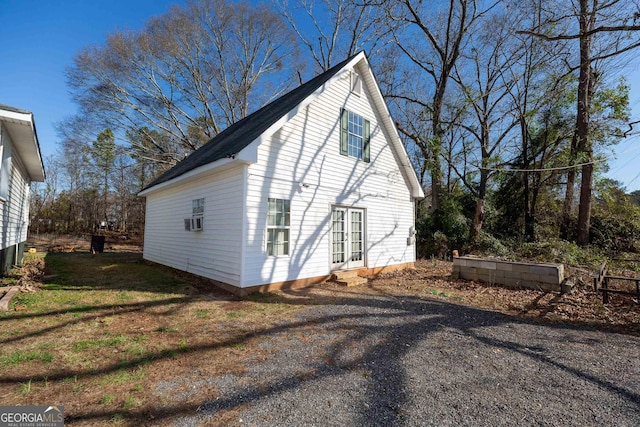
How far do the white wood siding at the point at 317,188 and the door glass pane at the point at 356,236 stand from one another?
30 cm

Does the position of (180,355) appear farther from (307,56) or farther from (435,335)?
(307,56)

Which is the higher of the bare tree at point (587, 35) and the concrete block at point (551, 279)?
the bare tree at point (587, 35)

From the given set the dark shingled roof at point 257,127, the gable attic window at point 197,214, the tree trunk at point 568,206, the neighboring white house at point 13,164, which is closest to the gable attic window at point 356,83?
the dark shingled roof at point 257,127

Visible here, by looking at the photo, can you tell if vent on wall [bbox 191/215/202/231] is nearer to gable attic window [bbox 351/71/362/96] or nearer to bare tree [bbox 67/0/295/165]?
gable attic window [bbox 351/71/362/96]

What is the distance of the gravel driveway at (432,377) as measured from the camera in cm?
256

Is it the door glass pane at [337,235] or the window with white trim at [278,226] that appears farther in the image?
the door glass pane at [337,235]

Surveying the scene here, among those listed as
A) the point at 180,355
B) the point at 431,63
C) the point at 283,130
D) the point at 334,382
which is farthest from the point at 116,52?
the point at 334,382

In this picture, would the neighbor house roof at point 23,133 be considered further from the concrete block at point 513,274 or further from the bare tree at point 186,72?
the concrete block at point 513,274

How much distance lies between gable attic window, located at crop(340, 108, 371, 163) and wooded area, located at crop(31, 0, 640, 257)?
23.9 ft

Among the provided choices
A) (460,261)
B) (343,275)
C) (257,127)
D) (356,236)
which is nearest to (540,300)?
(460,261)

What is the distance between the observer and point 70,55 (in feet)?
57.2

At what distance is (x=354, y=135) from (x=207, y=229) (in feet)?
17.8

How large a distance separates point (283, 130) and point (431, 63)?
1569 centimetres

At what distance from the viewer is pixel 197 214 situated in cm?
848
